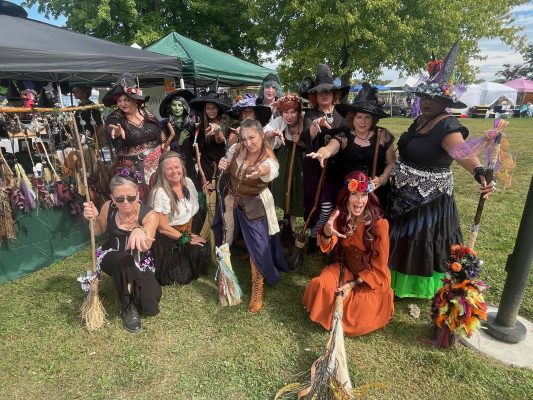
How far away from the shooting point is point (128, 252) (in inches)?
120

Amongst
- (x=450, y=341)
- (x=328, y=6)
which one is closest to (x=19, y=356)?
(x=450, y=341)

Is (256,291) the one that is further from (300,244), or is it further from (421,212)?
(421,212)

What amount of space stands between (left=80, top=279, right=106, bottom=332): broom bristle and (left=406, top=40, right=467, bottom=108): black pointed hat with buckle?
310 cm

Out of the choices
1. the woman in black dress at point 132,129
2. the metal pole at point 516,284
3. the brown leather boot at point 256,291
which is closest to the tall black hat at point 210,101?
the woman in black dress at point 132,129

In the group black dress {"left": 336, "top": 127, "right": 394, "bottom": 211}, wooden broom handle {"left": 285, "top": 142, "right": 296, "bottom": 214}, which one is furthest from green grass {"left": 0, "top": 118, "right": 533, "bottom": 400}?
black dress {"left": 336, "top": 127, "right": 394, "bottom": 211}

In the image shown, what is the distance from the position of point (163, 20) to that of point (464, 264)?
1750 cm

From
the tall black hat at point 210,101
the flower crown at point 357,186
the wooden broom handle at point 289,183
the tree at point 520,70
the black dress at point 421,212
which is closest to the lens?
the flower crown at point 357,186

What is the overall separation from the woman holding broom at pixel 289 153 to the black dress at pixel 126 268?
1489mm

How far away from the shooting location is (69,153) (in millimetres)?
4391

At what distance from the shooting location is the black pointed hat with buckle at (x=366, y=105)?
296cm

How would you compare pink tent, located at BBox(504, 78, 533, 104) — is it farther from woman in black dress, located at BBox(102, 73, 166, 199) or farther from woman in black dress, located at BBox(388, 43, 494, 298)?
woman in black dress, located at BBox(102, 73, 166, 199)

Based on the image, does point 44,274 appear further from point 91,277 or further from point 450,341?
point 450,341

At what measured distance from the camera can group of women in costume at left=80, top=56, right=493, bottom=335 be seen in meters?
2.83

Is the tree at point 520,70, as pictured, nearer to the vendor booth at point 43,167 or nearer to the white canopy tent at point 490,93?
the white canopy tent at point 490,93
